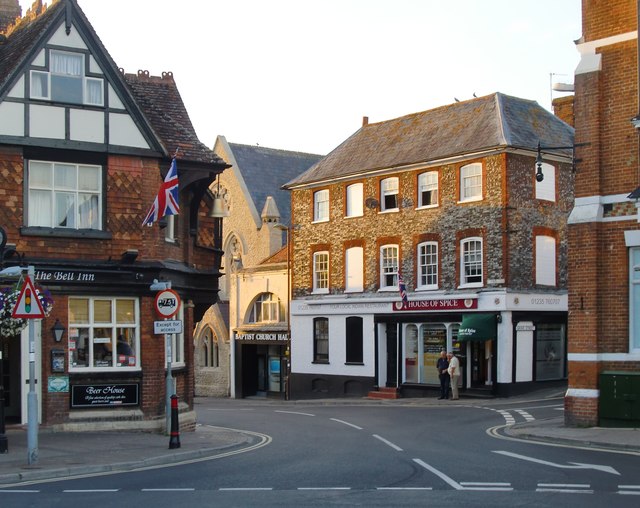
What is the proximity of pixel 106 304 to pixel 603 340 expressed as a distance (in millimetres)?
11237

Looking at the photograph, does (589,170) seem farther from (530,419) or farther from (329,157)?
(329,157)

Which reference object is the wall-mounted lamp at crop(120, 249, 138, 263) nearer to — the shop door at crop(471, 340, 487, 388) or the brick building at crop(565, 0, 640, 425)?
the brick building at crop(565, 0, 640, 425)

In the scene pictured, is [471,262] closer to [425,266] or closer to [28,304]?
[425,266]

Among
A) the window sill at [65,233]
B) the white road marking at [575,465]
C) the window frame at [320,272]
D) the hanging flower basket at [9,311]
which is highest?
the window sill at [65,233]

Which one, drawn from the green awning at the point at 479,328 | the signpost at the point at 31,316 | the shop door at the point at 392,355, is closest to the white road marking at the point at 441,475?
the signpost at the point at 31,316

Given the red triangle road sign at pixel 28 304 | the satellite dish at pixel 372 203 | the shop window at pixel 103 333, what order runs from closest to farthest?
the red triangle road sign at pixel 28 304 → the shop window at pixel 103 333 → the satellite dish at pixel 372 203

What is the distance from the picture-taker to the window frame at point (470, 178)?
1502 inches

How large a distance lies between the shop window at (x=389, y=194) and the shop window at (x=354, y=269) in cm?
227

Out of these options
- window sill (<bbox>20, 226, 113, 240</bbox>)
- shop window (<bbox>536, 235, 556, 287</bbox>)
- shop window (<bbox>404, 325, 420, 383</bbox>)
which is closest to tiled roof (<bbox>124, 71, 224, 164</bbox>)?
window sill (<bbox>20, 226, 113, 240</bbox>)

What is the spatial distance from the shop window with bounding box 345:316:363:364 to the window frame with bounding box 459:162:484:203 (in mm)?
7488

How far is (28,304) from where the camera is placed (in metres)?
16.7

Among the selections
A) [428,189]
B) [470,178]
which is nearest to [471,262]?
[470,178]

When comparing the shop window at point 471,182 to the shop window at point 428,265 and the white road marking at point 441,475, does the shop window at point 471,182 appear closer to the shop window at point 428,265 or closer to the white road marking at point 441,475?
the shop window at point 428,265

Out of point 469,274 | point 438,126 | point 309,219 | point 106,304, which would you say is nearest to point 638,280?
point 106,304
